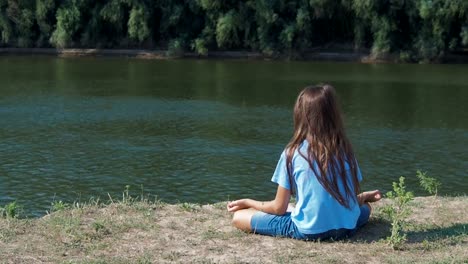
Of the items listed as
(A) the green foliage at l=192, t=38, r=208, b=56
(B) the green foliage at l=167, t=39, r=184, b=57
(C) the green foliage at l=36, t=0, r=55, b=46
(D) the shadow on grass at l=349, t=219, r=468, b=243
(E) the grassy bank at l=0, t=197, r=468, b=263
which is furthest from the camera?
(C) the green foliage at l=36, t=0, r=55, b=46

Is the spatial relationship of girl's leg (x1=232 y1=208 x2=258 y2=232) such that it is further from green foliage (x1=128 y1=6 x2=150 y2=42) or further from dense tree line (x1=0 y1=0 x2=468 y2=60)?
green foliage (x1=128 y1=6 x2=150 y2=42)

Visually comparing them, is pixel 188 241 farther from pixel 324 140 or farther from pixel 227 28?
pixel 227 28

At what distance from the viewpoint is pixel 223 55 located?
32.2 meters

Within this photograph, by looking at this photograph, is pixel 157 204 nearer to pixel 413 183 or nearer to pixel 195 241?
pixel 195 241

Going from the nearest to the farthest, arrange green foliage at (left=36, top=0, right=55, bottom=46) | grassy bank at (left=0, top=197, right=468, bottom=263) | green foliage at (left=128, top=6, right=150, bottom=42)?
grassy bank at (left=0, top=197, right=468, bottom=263)
green foliage at (left=128, top=6, right=150, bottom=42)
green foliage at (left=36, top=0, right=55, bottom=46)

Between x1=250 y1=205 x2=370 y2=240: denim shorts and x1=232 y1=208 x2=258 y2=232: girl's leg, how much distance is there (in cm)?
4

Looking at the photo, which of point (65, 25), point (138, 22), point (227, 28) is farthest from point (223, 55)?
point (65, 25)

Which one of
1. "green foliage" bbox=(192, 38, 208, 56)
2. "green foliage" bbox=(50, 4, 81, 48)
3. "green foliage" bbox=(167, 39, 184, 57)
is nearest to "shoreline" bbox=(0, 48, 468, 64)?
"green foliage" bbox=(167, 39, 184, 57)

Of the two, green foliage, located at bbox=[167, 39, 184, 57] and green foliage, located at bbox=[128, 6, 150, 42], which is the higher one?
green foliage, located at bbox=[128, 6, 150, 42]

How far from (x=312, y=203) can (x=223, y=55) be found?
28.1 m

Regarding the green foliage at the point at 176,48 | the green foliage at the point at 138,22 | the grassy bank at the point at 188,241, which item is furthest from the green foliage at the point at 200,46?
Answer: the grassy bank at the point at 188,241

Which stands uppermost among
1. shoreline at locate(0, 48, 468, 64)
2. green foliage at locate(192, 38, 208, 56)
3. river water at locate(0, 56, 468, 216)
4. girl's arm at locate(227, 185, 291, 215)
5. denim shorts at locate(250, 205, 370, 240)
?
girl's arm at locate(227, 185, 291, 215)

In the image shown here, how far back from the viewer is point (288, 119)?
52.3 ft

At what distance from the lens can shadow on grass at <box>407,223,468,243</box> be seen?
4633mm
